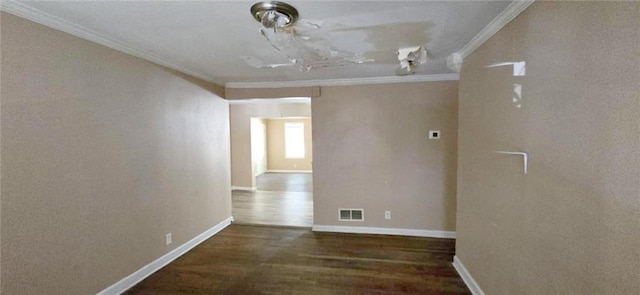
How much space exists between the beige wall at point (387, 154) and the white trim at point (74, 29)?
2.09 m

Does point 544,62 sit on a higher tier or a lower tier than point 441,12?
lower

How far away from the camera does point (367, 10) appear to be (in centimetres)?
176

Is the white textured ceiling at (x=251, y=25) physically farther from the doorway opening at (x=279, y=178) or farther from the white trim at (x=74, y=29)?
the doorway opening at (x=279, y=178)

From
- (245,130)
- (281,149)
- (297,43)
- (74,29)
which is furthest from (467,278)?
(281,149)

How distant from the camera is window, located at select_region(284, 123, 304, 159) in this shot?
423 inches

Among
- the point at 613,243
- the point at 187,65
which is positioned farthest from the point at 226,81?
the point at 613,243

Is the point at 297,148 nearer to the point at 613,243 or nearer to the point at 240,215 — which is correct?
the point at 240,215

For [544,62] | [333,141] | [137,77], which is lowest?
[333,141]

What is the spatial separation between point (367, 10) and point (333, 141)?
237cm

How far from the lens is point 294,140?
10.8 metres

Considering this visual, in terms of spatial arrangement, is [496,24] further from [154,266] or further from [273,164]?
[273,164]

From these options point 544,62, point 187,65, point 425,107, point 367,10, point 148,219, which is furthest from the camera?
point 425,107

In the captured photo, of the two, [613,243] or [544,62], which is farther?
[544,62]

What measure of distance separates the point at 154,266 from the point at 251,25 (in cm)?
263
